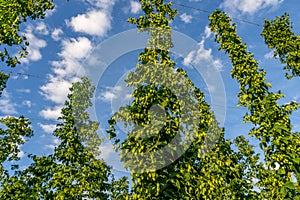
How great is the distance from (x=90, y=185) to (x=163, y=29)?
10361mm

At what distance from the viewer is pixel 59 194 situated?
46.0ft

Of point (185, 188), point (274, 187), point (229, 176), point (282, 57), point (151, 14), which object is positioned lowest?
point (185, 188)

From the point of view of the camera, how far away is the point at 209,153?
1244 cm

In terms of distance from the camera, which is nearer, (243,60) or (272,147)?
(272,147)

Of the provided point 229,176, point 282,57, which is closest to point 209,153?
point 229,176

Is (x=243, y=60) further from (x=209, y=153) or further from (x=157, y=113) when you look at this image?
(x=157, y=113)

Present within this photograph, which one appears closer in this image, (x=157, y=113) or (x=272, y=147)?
(x=157, y=113)

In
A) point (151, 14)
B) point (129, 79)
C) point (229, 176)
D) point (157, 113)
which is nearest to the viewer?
point (157, 113)

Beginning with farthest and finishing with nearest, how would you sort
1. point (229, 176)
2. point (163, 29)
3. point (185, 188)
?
point (229, 176)
point (163, 29)
point (185, 188)

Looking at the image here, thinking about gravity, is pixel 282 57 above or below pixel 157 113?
above

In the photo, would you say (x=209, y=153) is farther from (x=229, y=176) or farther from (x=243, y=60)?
(x=243, y=60)

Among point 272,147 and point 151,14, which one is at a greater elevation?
point 151,14

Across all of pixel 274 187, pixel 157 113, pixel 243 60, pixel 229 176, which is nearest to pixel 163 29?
pixel 157 113

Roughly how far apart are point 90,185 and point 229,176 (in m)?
8.28
